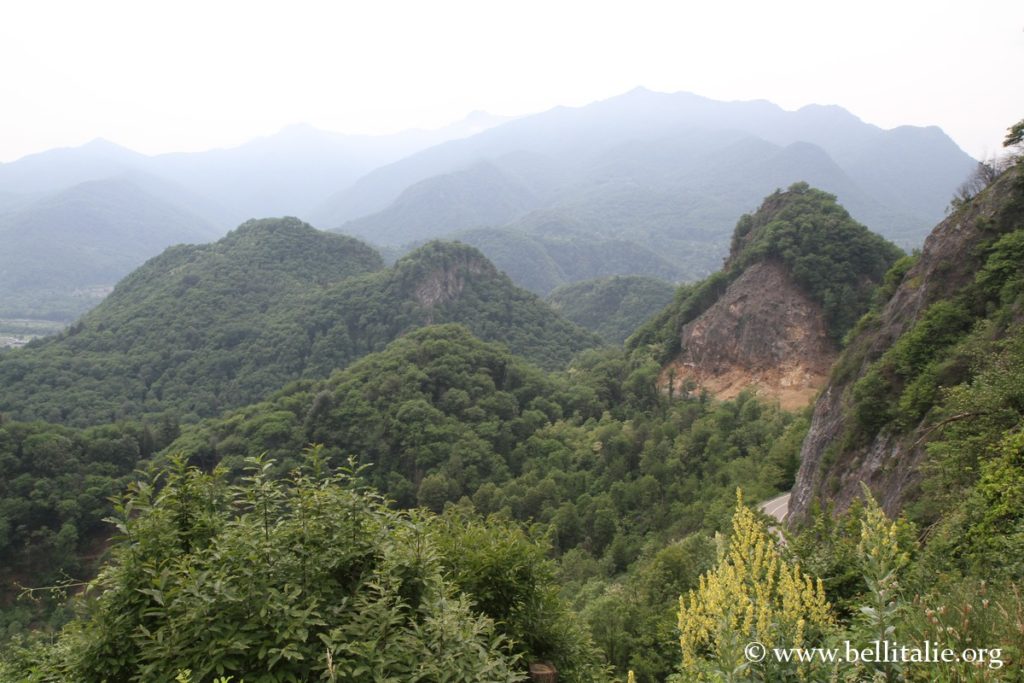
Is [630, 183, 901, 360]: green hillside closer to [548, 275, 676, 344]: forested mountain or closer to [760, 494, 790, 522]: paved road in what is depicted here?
[760, 494, 790, 522]: paved road

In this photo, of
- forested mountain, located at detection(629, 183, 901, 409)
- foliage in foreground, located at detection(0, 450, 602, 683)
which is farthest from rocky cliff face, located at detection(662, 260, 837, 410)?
foliage in foreground, located at detection(0, 450, 602, 683)

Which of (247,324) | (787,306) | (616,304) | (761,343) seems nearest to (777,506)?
(761,343)

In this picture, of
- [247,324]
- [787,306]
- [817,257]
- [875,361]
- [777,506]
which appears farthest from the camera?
[247,324]

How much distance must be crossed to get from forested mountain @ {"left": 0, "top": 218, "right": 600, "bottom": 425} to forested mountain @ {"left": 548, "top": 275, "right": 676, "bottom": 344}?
25.1 m

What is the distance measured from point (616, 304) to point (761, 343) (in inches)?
2854

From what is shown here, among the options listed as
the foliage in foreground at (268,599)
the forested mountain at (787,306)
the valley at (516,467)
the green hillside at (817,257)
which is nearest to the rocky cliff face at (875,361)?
the valley at (516,467)

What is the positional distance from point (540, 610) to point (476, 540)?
1275mm

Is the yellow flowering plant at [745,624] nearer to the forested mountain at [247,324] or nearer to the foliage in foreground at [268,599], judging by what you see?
the foliage in foreground at [268,599]

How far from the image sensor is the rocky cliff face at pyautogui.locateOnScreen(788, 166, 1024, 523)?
1405cm

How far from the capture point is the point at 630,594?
1892 centimetres

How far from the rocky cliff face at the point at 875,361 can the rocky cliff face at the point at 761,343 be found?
19.7 meters

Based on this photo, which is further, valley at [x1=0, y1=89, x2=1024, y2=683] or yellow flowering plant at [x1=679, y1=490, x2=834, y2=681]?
valley at [x1=0, y1=89, x2=1024, y2=683]

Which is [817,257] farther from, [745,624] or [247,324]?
[247,324]

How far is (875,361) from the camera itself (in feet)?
61.0
